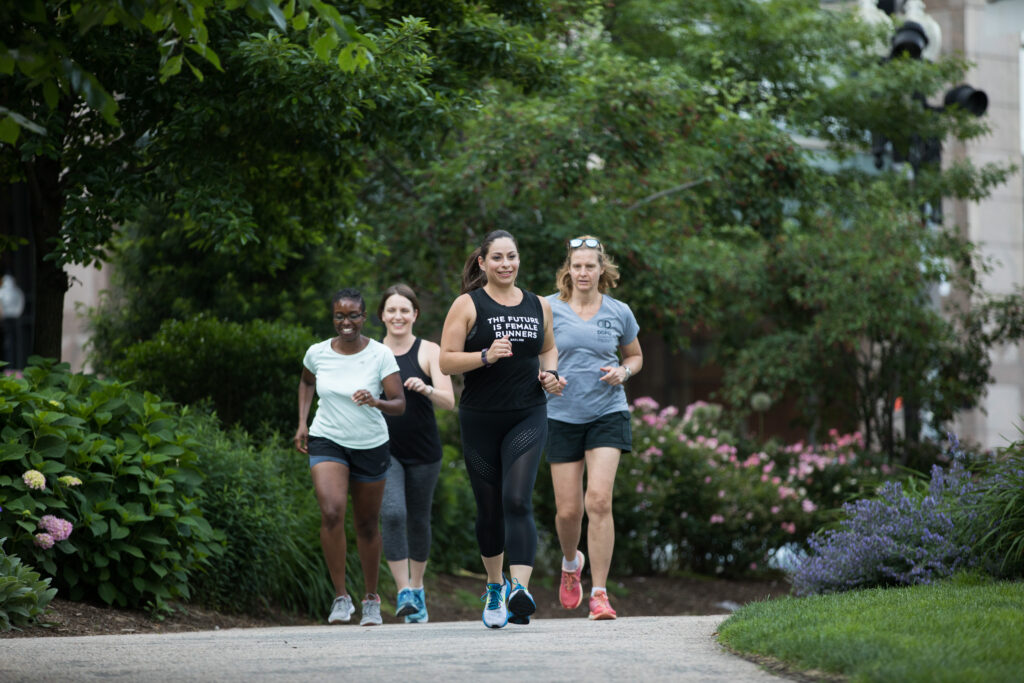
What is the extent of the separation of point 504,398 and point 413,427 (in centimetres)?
201

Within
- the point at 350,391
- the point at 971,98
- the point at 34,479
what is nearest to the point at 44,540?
the point at 34,479

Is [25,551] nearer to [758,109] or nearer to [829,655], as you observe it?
[829,655]

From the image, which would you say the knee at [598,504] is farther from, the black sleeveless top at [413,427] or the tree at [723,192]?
the tree at [723,192]

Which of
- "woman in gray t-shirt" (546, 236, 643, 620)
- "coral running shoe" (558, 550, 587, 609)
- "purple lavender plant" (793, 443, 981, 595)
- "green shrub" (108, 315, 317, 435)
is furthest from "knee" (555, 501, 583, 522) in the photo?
"green shrub" (108, 315, 317, 435)

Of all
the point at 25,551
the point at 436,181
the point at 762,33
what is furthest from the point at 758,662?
the point at 762,33

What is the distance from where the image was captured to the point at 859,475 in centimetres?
1670

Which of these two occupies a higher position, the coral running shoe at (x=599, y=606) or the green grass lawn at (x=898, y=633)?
the green grass lawn at (x=898, y=633)

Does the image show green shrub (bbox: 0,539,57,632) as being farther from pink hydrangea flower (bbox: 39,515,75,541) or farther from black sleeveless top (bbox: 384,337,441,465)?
black sleeveless top (bbox: 384,337,441,465)

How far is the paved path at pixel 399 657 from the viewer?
488cm

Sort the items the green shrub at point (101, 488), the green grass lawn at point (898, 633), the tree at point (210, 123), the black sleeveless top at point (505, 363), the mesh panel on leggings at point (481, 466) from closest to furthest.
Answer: the green grass lawn at point (898, 633), the black sleeveless top at point (505, 363), the mesh panel on leggings at point (481, 466), the green shrub at point (101, 488), the tree at point (210, 123)

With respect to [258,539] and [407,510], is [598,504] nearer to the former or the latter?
[407,510]

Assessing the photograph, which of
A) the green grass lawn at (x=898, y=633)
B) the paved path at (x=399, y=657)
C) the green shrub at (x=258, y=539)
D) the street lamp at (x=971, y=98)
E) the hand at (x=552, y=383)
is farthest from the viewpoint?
the street lamp at (x=971, y=98)

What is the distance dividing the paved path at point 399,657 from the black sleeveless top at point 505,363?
1169 mm

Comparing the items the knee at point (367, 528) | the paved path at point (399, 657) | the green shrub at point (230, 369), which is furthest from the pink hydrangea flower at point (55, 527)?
the green shrub at point (230, 369)
